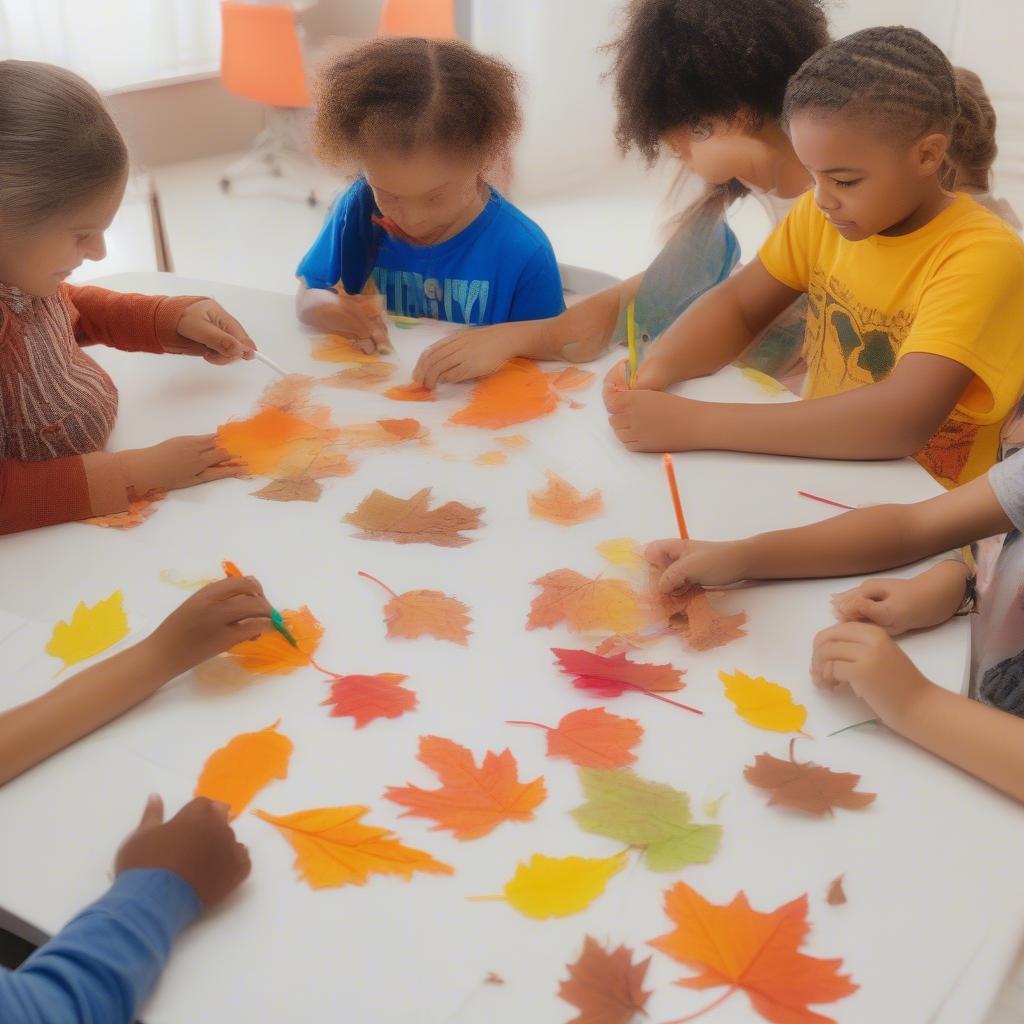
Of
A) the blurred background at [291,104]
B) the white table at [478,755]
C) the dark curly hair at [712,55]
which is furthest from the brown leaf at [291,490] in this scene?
the blurred background at [291,104]

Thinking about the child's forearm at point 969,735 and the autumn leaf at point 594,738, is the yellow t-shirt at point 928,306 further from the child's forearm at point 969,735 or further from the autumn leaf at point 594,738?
the autumn leaf at point 594,738

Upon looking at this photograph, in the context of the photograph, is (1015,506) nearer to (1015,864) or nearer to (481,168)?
(1015,864)

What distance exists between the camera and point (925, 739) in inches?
32.8

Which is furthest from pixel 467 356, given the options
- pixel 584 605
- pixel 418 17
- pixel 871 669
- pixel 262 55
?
pixel 262 55

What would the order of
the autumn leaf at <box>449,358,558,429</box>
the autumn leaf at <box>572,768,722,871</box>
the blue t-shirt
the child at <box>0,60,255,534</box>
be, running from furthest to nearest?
the blue t-shirt, the autumn leaf at <box>449,358,558,429</box>, the child at <box>0,60,255,534</box>, the autumn leaf at <box>572,768,722,871</box>

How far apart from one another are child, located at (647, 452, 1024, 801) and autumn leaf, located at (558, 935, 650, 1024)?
0.31 meters

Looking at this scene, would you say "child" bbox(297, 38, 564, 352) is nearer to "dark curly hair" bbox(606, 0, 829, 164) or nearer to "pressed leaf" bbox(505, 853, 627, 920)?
"dark curly hair" bbox(606, 0, 829, 164)

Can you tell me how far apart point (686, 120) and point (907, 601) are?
0.94 metres

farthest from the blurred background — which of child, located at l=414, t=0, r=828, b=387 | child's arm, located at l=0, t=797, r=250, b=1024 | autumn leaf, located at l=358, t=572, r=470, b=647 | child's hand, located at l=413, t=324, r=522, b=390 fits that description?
child's arm, located at l=0, t=797, r=250, b=1024

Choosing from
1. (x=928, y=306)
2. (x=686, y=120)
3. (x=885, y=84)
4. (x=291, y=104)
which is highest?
(x=885, y=84)

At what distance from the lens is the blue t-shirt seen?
5.47ft

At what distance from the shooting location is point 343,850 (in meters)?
0.75

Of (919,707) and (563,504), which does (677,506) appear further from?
(919,707)

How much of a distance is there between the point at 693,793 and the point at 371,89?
1099 mm
